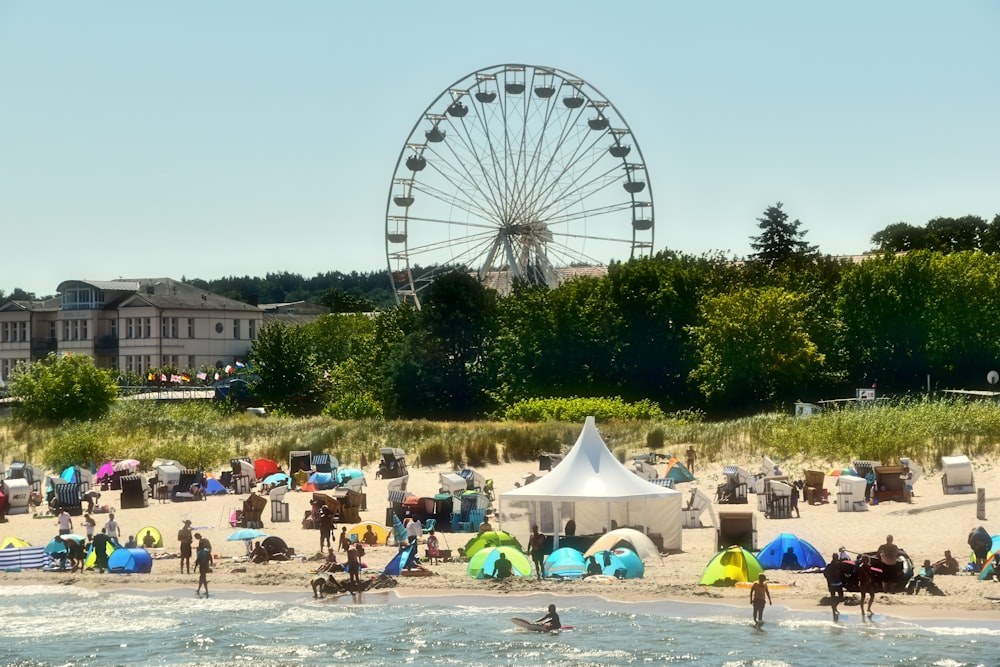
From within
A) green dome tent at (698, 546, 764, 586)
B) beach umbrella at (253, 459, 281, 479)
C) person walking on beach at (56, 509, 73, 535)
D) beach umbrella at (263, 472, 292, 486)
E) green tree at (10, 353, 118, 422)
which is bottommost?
green dome tent at (698, 546, 764, 586)

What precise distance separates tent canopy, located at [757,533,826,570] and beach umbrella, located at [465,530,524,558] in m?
4.81

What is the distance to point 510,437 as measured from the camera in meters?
47.2

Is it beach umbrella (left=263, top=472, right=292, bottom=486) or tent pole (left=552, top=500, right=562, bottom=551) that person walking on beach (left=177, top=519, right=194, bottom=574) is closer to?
tent pole (left=552, top=500, right=562, bottom=551)

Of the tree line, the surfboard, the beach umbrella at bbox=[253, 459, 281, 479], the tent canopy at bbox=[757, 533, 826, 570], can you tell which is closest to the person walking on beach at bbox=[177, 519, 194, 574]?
the surfboard

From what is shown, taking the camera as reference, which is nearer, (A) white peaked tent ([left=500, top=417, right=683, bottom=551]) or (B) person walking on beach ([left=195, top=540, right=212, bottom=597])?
(B) person walking on beach ([left=195, top=540, right=212, bottom=597])

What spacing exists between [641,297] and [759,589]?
39.8m

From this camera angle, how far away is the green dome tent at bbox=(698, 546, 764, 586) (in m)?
26.4

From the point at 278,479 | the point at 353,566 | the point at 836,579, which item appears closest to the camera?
the point at 836,579

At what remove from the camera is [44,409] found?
59938 mm

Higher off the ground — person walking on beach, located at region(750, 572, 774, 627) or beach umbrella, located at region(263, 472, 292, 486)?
beach umbrella, located at region(263, 472, 292, 486)

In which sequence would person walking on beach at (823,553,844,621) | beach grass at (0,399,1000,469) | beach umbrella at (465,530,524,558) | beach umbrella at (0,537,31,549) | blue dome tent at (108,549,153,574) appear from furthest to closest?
beach grass at (0,399,1000,469) < beach umbrella at (0,537,31,549) < blue dome tent at (108,549,153,574) < beach umbrella at (465,530,524,558) < person walking on beach at (823,553,844,621)

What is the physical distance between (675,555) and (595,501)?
2136 mm

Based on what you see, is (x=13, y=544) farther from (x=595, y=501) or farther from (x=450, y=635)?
(x=595, y=501)

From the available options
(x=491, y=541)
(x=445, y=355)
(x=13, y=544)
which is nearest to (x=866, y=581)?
(x=491, y=541)
